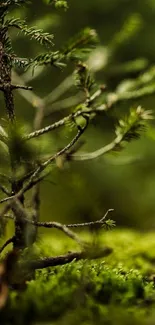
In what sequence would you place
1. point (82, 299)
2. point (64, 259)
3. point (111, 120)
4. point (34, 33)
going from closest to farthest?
point (82, 299), point (34, 33), point (64, 259), point (111, 120)

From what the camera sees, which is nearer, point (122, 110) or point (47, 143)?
point (47, 143)

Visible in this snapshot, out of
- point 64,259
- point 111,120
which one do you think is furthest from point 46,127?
point 111,120

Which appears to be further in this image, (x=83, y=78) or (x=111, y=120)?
(x=111, y=120)

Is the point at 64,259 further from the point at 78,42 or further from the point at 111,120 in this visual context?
the point at 111,120

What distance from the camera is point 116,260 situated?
7.86 feet

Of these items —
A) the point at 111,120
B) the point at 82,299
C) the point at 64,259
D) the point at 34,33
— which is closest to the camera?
the point at 82,299

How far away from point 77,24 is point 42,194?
205cm

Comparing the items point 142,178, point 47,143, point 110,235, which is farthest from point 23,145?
point 142,178

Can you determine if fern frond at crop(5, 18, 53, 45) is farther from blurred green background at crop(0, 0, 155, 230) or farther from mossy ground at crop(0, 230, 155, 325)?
blurred green background at crop(0, 0, 155, 230)

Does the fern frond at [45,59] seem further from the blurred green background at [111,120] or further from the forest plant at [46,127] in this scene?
the blurred green background at [111,120]

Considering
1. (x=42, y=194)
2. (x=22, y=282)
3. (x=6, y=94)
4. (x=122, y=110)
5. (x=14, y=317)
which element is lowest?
(x=14, y=317)

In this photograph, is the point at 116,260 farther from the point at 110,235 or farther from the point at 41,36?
the point at 41,36

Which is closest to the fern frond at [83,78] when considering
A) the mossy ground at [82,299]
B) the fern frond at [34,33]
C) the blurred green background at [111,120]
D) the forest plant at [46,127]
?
the forest plant at [46,127]

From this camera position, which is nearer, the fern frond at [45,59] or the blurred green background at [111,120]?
the fern frond at [45,59]
